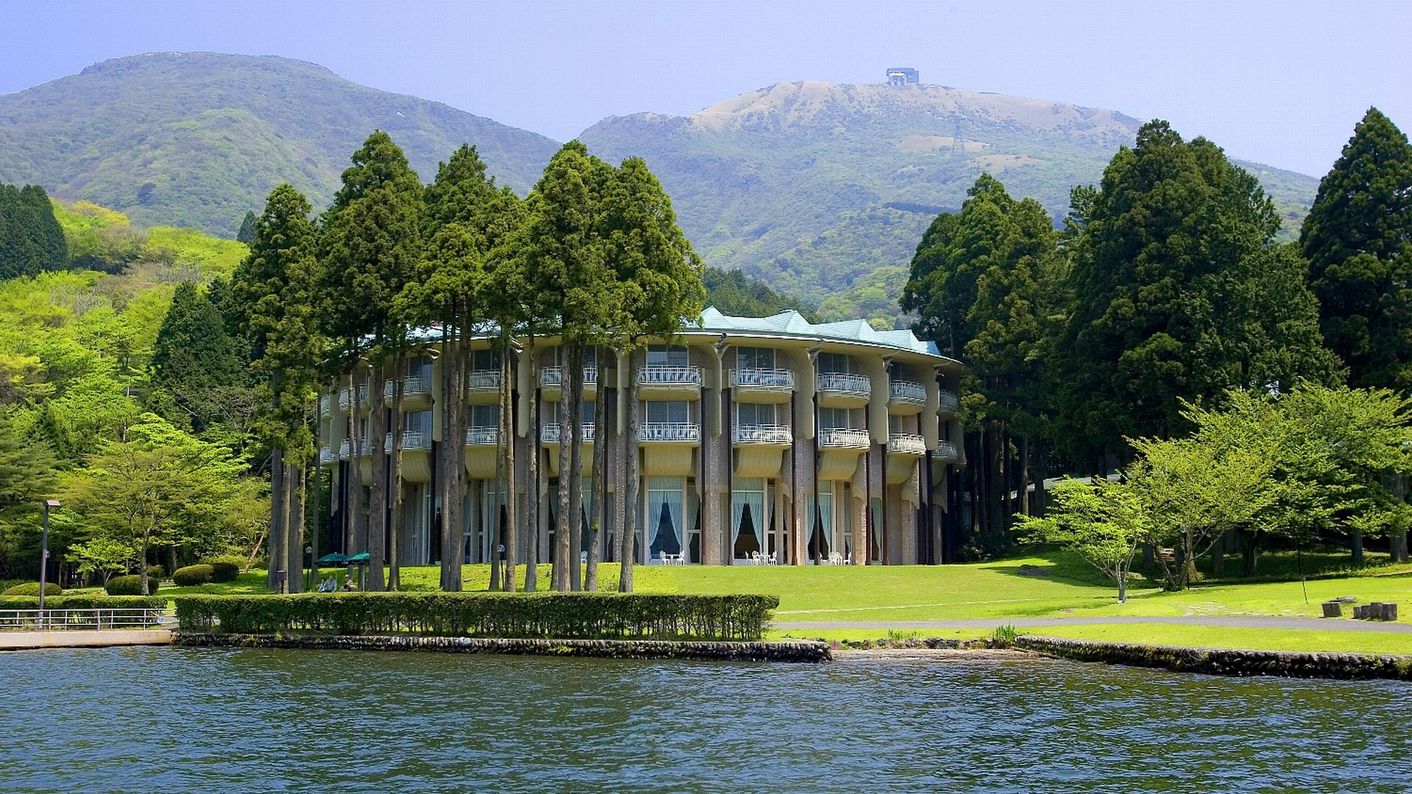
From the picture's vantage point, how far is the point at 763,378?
66438 mm

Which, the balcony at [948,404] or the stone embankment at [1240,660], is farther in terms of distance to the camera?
the balcony at [948,404]

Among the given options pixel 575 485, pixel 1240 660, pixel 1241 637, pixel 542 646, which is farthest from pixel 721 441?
pixel 1240 660

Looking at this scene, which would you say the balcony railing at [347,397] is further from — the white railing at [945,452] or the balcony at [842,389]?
the white railing at [945,452]

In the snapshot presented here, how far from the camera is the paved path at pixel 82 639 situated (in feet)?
137

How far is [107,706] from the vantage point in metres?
26.8

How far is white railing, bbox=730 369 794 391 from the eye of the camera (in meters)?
66.0

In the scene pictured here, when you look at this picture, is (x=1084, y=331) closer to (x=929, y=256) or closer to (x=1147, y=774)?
(x=929, y=256)

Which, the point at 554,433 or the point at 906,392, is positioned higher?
the point at 906,392

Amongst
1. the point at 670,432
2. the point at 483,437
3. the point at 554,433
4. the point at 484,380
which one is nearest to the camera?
the point at 554,433

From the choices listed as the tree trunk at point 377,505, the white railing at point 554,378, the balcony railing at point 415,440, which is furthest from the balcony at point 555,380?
the tree trunk at point 377,505

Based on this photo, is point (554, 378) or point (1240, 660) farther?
point (554, 378)

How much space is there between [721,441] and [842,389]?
7.14m

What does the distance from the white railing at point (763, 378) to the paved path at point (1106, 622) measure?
24763 mm

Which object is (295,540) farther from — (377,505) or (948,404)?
(948,404)
